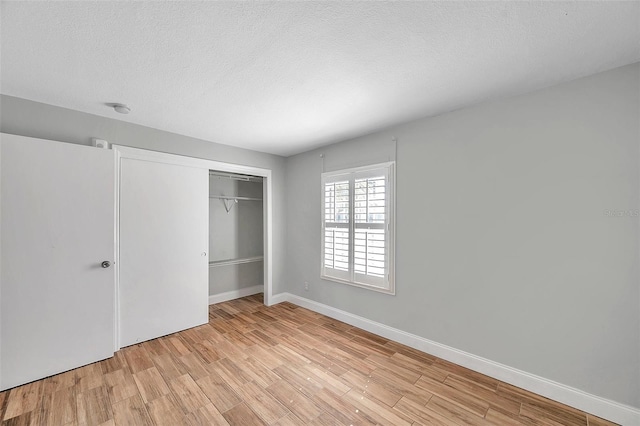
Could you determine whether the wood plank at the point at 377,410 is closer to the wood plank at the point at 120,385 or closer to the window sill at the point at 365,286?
the window sill at the point at 365,286

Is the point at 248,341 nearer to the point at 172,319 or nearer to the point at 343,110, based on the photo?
the point at 172,319

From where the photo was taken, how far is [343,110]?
2486mm

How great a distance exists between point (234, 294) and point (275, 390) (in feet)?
8.94

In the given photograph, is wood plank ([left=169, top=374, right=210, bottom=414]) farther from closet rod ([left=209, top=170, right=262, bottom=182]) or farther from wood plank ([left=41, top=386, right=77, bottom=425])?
closet rod ([left=209, top=170, right=262, bottom=182])

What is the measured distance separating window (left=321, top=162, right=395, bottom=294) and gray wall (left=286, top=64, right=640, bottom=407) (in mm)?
174

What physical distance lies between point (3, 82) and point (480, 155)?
409 cm

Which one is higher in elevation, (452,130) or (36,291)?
(452,130)

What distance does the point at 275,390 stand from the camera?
6.79ft

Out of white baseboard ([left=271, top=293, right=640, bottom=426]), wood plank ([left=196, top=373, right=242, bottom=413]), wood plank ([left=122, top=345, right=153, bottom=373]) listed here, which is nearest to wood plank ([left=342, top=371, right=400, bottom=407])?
white baseboard ([left=271, top=293, right=640, bottom=426])

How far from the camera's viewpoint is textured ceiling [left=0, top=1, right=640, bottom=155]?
4.21ft

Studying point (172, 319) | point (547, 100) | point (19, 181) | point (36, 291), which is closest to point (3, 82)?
point (19, 181)

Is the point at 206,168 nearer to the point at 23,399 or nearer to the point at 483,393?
the point at 23,399

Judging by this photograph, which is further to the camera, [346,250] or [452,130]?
[346,250]

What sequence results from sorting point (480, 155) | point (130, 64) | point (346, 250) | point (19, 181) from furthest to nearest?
point (346, 250), point (480, 155), point (19, 181), point (130, 64)
